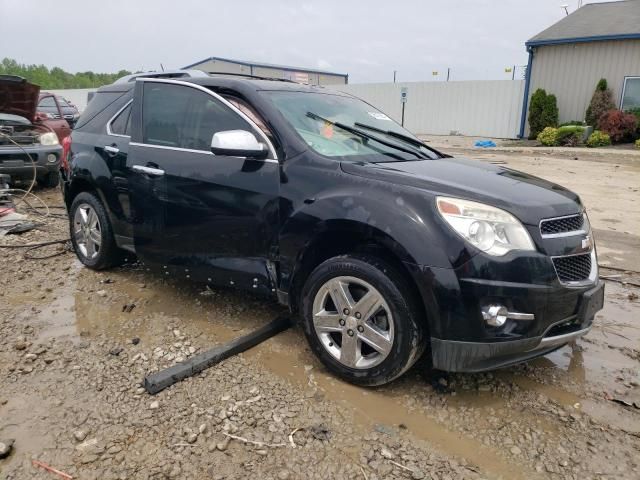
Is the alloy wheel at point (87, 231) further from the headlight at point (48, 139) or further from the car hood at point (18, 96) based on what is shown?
the headlight at point (48, 139)

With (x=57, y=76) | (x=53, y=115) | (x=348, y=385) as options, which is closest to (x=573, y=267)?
(x=348, y=385)

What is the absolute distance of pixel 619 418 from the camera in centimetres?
271

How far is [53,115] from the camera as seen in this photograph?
40.5 feet

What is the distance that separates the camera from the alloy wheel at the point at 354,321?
278 cm

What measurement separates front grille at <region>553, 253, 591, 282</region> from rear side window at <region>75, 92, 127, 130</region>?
147 inches

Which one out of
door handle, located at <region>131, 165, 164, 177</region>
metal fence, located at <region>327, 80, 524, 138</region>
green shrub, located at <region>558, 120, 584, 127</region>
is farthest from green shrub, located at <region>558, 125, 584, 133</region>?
door handle, located at <region>131, 165, 164, 177</region>

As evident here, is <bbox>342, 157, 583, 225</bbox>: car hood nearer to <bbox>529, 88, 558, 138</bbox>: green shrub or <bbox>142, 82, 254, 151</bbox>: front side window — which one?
<bbox>142, 82, 254, 151</bbox>: front side window

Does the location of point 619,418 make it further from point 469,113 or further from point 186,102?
point 469,113

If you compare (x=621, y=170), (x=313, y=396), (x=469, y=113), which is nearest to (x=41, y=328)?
(x=313, y=396)

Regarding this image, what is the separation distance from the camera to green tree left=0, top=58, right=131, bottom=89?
84062 mm

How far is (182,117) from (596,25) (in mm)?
21222

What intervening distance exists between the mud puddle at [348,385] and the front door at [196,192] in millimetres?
405

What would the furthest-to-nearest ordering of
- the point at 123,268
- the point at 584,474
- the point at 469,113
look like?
the point at 469,113 < the point at 123,268 < the point at 584,474

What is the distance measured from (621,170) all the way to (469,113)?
11780mm
